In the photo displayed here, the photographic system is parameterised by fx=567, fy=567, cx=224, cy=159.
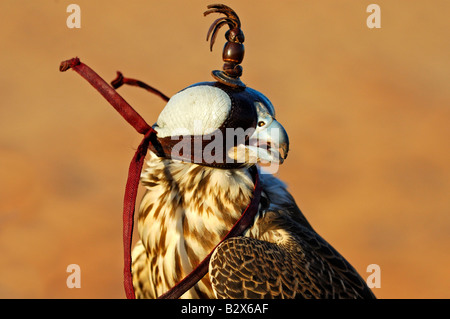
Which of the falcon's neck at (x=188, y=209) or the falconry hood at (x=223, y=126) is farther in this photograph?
the falcon's neck at (x=188, y=209)

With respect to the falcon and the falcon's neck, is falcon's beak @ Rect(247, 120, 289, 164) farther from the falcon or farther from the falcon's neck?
the falcon's neck

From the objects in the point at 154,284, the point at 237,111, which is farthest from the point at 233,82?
the point at 154,284

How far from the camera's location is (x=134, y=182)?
3.02 meters

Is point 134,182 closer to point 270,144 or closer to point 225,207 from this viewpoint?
point 225,207

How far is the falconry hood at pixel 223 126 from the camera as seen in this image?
3.02 meters

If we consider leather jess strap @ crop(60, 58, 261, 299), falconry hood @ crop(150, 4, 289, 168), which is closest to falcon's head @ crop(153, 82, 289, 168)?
falconry hood @ crop(150, 4, 289, 168)

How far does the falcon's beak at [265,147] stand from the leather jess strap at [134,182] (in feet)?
0.87

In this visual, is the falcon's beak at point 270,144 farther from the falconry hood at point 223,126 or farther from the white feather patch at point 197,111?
the white feather patch at point 197,111

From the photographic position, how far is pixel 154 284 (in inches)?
135

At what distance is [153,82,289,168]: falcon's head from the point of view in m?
3.01

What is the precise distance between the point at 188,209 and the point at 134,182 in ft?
1.16

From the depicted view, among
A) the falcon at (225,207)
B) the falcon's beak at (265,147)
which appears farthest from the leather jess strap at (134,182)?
the falcon's beak at (265,147)

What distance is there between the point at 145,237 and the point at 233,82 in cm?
105
